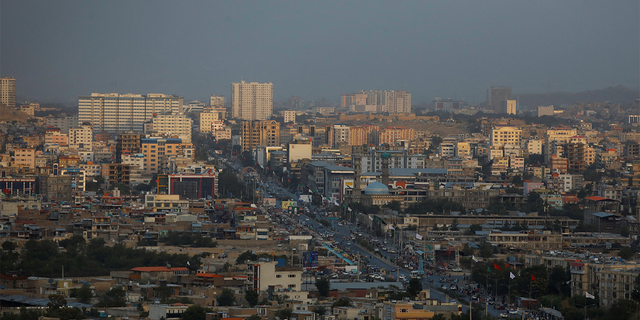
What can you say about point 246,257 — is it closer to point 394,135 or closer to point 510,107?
point 394,135

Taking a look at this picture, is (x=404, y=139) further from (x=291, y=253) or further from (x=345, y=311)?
(x=345, y=311)

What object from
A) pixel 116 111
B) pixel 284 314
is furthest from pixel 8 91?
pixel 284 314

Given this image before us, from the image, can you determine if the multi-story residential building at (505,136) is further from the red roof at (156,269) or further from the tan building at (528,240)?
the red roof at (156,269)

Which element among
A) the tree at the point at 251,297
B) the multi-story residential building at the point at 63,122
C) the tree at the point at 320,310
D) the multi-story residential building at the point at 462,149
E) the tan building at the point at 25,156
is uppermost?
the multi-story residential building at the point at 63,122

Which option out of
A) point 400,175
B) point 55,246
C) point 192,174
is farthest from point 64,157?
point 55,246

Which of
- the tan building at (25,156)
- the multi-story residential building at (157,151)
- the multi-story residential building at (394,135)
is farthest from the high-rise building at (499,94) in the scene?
the tan building at (25,156)

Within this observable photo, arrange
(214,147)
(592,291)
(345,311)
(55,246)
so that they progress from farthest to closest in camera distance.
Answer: (214,147)
(55,246)
(592,291)
(345,311)

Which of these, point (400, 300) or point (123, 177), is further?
point (123, 177)
